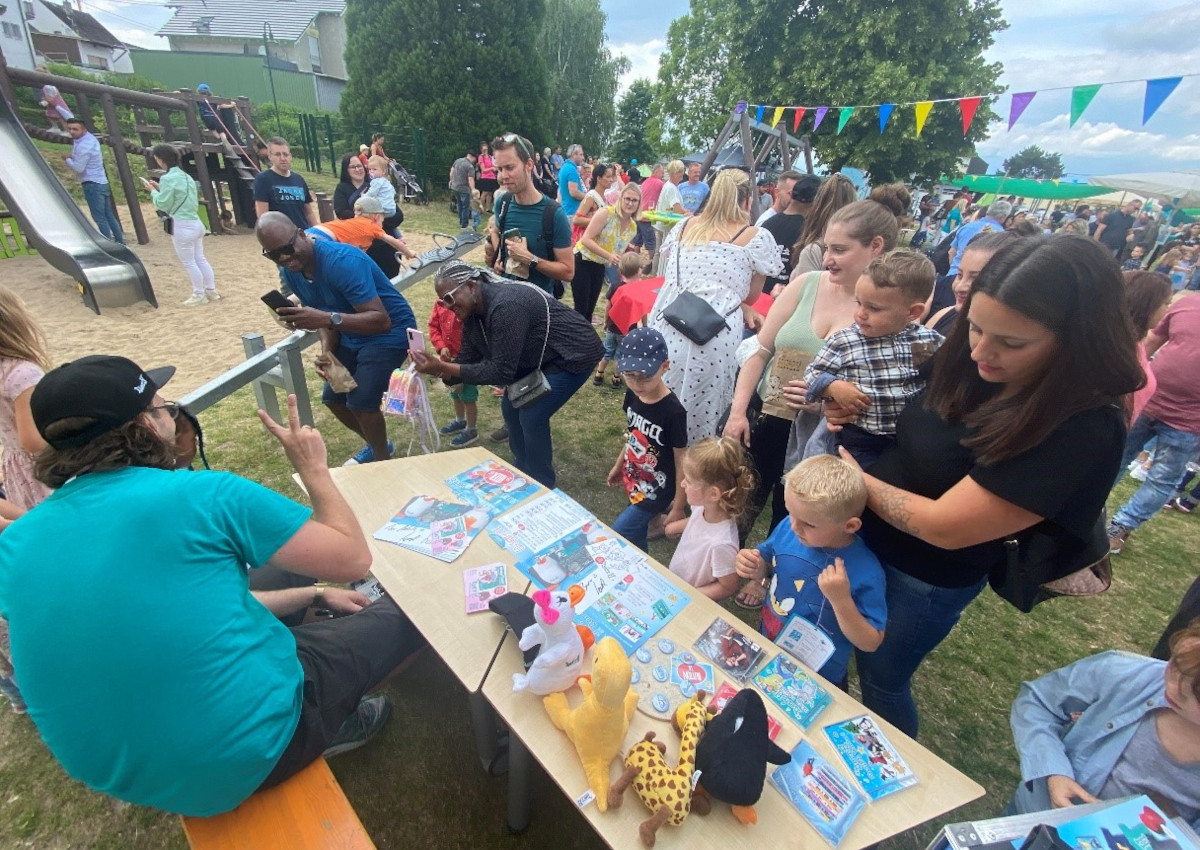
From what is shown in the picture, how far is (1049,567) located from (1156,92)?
7.41m

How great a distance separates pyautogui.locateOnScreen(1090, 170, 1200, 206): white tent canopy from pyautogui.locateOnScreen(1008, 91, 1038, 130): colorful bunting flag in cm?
1470

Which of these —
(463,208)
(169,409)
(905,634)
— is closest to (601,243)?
(169,409)

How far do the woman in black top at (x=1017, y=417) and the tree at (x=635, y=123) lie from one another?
2890 cm

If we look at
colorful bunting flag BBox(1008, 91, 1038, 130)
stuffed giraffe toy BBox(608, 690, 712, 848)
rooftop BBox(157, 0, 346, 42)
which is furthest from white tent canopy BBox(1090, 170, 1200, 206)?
rooftop BBox(157, 0, 346, 42)

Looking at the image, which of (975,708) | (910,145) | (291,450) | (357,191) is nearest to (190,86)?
(357,191)

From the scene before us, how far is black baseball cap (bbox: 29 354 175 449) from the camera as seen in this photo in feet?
3.95

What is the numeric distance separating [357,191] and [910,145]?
60.9ft

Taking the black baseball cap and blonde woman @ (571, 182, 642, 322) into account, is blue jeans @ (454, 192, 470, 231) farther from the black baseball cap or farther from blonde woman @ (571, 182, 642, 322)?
the black baseball cap

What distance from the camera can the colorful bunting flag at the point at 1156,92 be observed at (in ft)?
18.3

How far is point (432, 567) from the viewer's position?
2014 mm

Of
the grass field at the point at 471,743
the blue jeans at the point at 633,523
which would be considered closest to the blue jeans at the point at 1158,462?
the grass field at the point at 471,743

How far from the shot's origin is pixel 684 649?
1.70m

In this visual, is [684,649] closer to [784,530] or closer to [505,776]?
[784,530]

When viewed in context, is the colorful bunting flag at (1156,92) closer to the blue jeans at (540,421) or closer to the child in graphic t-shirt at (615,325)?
the child in graphic t-shirt at (615,325)
